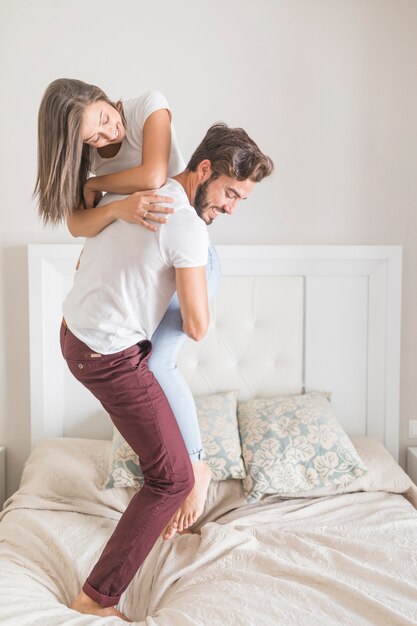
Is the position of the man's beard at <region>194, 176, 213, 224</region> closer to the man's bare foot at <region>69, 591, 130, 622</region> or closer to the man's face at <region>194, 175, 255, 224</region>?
the man's face at <region>194, 175, 255, 224</region>

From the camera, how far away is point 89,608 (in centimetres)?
149

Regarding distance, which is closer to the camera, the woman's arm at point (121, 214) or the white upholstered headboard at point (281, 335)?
the woman's arm at point (121, 214)

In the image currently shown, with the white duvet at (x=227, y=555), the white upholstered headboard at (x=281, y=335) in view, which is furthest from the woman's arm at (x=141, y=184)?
the white upholstered headboard at (x=281, y=335)

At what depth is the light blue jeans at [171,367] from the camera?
163cm

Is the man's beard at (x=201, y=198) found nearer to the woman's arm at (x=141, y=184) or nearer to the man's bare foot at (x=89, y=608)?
the woman's arm at (x=141, y=184)

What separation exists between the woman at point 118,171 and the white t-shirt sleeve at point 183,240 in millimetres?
29

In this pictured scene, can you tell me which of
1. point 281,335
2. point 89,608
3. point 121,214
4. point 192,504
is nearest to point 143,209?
point 121,214

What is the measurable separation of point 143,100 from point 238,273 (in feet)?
3.75

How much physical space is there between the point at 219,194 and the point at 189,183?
96 mm

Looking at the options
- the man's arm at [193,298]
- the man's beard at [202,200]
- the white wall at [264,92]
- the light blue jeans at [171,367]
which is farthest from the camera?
the white wall at [264,92]

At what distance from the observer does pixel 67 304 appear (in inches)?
60.9

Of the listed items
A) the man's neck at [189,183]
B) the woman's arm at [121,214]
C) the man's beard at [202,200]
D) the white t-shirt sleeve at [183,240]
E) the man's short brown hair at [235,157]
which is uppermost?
the man's short brown hair at [235,157]

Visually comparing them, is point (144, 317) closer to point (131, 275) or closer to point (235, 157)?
point (131, 275)

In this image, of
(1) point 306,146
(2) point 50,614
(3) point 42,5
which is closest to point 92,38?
(3) point 42,5
